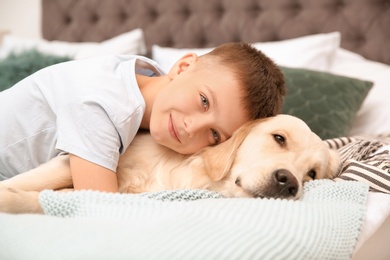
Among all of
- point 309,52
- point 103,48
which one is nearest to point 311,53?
point 309,52

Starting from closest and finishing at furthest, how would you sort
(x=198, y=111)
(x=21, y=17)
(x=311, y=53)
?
(x=198, y=111) → (x=311, y=53) → (x=21, y=17)

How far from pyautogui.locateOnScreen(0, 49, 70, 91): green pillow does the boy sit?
100 cm

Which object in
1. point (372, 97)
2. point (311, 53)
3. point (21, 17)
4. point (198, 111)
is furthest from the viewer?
point (21, 17)

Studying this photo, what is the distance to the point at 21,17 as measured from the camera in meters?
4.10

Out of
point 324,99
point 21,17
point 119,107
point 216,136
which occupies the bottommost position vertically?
point 21,17

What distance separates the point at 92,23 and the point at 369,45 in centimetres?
213

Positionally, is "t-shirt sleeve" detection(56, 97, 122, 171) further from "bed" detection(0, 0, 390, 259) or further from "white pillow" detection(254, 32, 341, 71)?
"white pillow" detection(254, 32, 341, 71)

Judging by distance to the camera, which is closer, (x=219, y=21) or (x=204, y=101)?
(x=204, y=101)

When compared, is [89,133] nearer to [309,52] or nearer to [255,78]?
[255,78]

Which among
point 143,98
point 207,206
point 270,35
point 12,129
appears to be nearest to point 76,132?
point 143,98

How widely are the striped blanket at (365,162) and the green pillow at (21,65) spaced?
1.68 m

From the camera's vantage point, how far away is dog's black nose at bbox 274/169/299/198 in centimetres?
104

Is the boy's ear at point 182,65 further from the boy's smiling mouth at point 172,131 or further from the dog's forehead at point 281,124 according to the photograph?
the dog's forehead at point 281,124

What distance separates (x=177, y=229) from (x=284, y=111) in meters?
1.18
